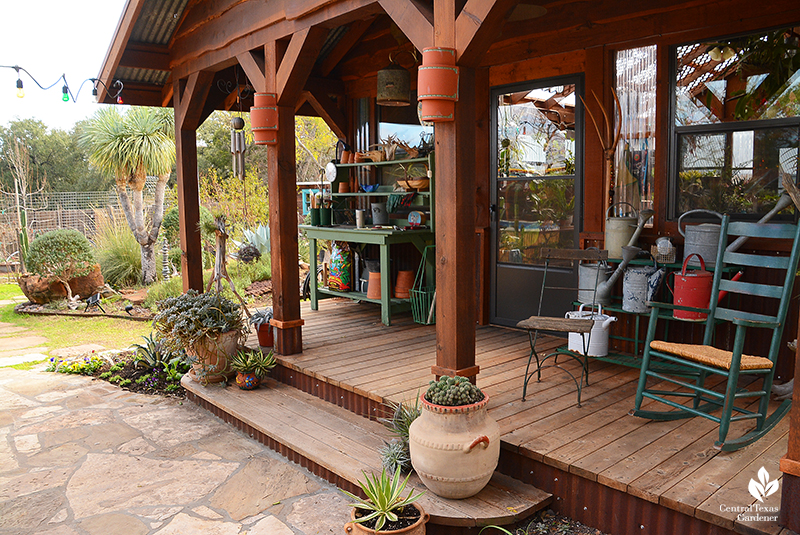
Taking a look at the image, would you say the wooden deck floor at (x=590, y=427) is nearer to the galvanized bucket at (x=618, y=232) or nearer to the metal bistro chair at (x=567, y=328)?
the metal bistro chair at (x=567, y=328)

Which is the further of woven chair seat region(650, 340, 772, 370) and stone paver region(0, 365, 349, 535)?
stone paver region(0, 365, 349, 535)

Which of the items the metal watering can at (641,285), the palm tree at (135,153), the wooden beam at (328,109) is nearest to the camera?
the metal watering can at (641,285)

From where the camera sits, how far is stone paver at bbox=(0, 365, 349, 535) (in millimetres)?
3068

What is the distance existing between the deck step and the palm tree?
602 cm

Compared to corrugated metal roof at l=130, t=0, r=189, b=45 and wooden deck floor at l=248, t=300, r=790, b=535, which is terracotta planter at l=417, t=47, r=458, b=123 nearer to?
wooden deck floor at l=248, t=300, r=790, b=535

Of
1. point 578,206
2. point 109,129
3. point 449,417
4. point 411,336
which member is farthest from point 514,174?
point 109,129

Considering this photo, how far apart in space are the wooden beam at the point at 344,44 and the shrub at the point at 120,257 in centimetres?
561

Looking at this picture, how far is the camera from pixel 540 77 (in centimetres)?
500

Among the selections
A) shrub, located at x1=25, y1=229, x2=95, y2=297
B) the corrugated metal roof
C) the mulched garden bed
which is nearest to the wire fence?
shrub, located at x1=25, y1=229, x2=95, y2=297

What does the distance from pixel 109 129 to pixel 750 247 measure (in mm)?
10227

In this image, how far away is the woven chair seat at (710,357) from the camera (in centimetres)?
277

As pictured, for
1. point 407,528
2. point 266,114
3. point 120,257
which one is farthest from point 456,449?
point 120,257

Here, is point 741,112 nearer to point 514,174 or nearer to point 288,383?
point 514,174

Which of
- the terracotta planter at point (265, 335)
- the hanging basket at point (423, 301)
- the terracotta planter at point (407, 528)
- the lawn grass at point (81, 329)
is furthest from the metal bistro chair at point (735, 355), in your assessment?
the lawn grass at point (81, 329)
